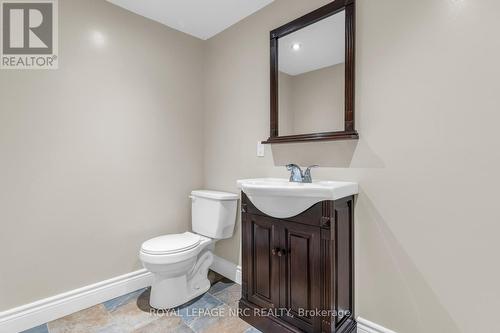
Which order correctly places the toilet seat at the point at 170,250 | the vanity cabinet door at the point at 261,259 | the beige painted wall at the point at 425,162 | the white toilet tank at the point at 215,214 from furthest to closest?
1. the white toilet tank at the point at 215,214
2. the toilet seat at the point at 170,250
3. the vanity cabinet door at the point at 261,259
4. the beige painted wall at the point at 425,162

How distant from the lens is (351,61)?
4.81 feet

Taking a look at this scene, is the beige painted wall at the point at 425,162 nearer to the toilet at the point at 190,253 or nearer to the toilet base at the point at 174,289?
the toilet at the point at 190,253

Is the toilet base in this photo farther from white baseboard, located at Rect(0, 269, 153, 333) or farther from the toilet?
white baseboard, located at Rect(0, 269, 153, 333)

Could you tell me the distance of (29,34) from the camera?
65.6 inches

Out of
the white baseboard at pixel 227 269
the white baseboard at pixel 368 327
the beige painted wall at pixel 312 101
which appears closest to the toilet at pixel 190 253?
the white baseboard at pixel 227 269

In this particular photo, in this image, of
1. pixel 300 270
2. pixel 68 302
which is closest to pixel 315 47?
pixel 300 270

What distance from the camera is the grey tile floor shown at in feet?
5.16

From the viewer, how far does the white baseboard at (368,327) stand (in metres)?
1.39

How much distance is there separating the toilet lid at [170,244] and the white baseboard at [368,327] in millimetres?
1182

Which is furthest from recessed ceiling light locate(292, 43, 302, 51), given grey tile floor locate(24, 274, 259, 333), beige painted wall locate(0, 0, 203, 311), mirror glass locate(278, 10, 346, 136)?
grey tile floor locate(24, 274, 259, 333)

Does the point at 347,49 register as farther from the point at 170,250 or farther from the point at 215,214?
the point at 170,250

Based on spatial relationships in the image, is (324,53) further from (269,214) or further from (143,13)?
(143,13)

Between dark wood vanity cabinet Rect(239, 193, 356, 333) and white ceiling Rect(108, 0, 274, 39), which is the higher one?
white ceiling Rect(108, 0, 274, 39)

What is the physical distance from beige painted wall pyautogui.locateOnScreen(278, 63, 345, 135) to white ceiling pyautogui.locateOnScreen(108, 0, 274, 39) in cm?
67
